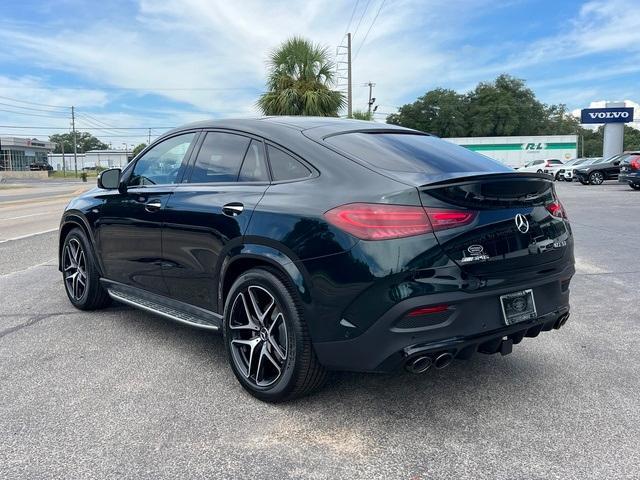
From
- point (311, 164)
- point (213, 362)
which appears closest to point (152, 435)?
point (213, 362)

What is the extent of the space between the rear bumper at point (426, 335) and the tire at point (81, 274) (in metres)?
3.00

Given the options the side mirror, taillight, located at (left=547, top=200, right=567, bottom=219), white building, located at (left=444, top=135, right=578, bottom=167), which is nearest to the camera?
taillight, located at (left=547, top=200, right=567, bottom=219)

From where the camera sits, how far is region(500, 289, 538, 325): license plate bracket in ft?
9.80

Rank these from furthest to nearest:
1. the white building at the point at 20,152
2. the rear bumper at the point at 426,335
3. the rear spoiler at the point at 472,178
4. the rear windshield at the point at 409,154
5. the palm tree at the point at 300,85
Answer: the white building at the point at 20,152
the palm tree at the point at 300,85
the rear windshield at the point at 409,154
the rear spoiler at the point at 472,178
the rear bumper at the point at 426,335

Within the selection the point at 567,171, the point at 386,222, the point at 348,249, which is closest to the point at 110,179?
the point at 348,249

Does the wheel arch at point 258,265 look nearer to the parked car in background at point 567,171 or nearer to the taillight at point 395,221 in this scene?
the taillight at point 395,221

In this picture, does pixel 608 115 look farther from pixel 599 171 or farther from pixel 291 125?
pixel 291 125

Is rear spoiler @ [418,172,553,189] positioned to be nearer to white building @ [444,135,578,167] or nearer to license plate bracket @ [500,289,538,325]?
license plate bracket @ [500,289,538,325]

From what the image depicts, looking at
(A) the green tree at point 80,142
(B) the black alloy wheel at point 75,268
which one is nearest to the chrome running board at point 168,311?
(B) the black alloy wheel at point 75,268

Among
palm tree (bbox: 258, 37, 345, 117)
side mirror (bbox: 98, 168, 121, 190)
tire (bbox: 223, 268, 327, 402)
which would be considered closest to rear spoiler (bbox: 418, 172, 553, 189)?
tire (bbox: 223, 268, 327, 402)

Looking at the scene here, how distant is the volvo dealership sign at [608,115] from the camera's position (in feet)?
139

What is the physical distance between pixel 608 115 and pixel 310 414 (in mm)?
46798

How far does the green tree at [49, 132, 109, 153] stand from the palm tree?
15110 cm

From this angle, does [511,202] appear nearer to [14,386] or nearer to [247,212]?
[247,212]
